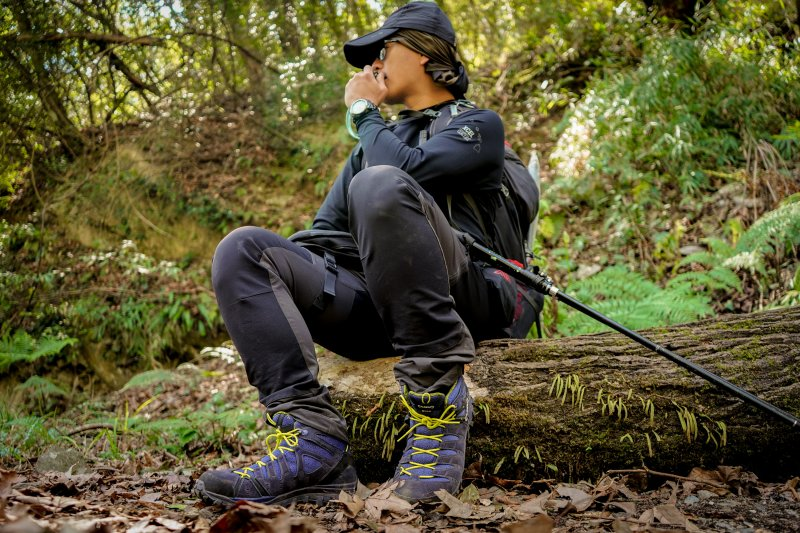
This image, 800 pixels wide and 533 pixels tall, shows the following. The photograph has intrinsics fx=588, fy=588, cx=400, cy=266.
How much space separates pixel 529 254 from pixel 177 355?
544 cm

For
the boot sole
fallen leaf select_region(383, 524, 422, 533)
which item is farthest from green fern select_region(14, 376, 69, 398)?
fallen leaf select_region(383, 524, 422, 533)

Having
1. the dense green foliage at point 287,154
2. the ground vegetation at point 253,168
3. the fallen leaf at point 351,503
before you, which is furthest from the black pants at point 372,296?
the dense green foliage at point 287,154

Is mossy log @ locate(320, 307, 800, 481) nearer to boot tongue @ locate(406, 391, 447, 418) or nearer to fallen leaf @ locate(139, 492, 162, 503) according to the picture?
boot tongue @ locate(406, 391, 447, 418)

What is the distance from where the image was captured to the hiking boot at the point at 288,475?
7.27 ft

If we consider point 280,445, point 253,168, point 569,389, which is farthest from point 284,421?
point 253,168

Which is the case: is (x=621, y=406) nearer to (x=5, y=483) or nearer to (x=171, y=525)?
(x=171, y=525)

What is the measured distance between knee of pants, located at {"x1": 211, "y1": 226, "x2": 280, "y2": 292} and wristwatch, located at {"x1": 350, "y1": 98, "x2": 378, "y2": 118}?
902mm

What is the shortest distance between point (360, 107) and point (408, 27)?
1.64 ft

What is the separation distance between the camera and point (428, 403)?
230 centimetres

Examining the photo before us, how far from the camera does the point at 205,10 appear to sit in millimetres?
7473

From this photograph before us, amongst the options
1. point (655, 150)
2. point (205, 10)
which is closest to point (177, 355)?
point (205, 10)

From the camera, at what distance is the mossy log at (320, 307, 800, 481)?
2.42 meters

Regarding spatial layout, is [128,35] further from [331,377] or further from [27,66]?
[331,377]

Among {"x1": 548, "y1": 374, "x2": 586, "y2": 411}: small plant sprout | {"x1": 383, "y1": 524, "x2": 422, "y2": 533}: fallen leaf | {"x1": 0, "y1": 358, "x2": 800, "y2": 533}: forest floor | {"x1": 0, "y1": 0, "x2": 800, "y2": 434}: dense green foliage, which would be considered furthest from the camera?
{"x1": 0, "y1": 0, "x2": 800, "y2": 434}: dense green foliage
